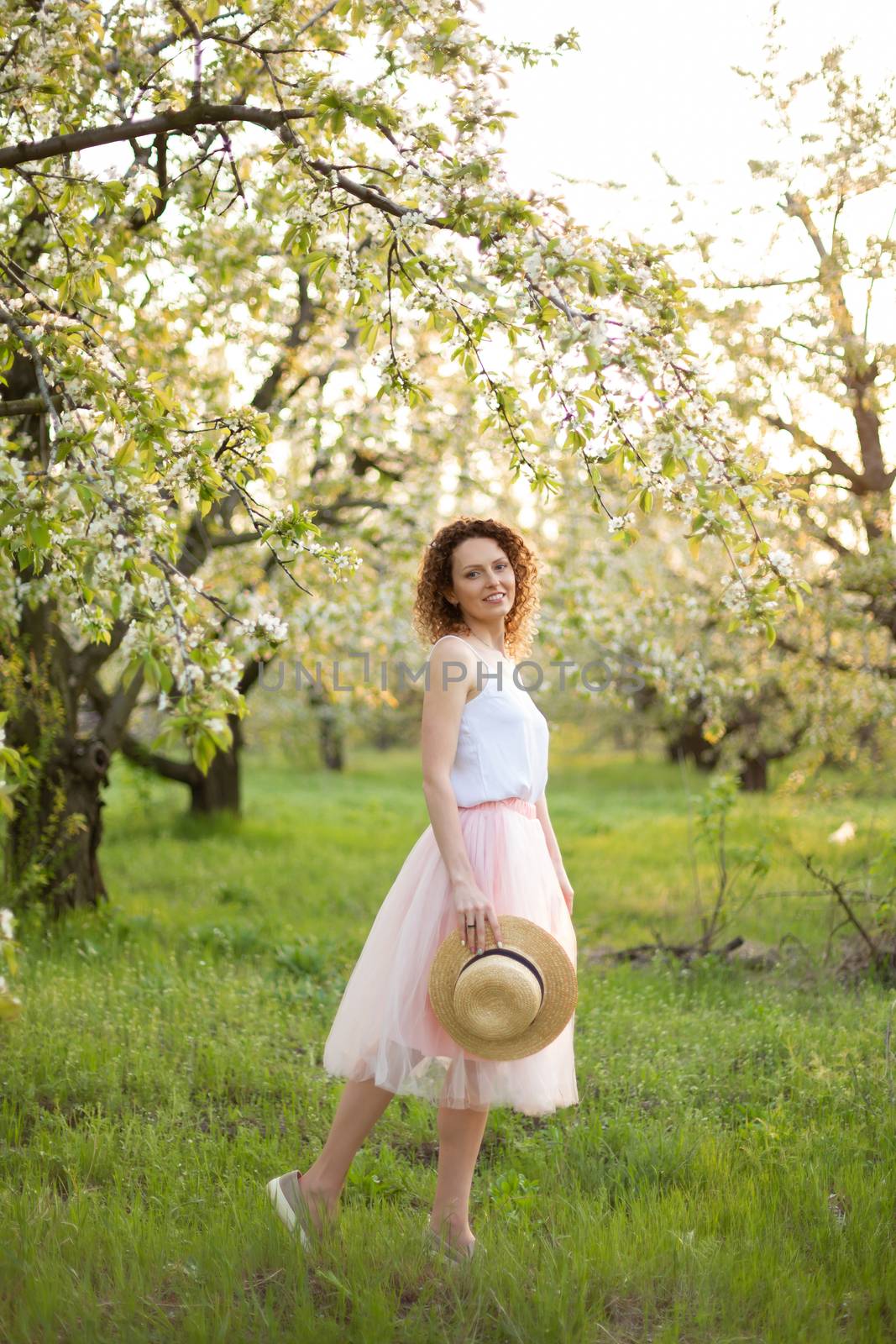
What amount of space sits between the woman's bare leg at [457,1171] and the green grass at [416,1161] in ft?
0.31

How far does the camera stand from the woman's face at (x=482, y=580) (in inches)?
135

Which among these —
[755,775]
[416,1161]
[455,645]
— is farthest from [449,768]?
[755,775]

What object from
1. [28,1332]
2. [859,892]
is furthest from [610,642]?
[28,1332]

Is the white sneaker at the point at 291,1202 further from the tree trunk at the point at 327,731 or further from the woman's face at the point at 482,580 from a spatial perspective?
the tree trunk at the point at 327,731

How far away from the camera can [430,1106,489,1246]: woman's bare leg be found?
3107 mm

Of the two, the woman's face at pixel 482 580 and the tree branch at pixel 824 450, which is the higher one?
the tree branch at pixel 824 450

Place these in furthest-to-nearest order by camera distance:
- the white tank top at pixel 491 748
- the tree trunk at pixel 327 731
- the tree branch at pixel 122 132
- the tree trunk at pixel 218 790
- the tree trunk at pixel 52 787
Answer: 1. the tree trunk at pixel 327 731
2. the tree trunk at pixel 218 790
3. the tree trunk at pixel 52 787
4. the tree branch at pixel 122 132
5. the white tank top at pixel 491 748

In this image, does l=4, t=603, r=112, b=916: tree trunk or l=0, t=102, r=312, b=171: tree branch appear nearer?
l=0, t=102, r=312, b=171: tree branch

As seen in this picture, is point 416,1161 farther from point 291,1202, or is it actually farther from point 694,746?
point 694,746

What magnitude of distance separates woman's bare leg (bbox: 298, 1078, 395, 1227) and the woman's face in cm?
141

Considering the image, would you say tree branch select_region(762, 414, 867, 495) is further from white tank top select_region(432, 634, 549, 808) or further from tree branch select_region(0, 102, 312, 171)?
white tank top select_region(432, 634, 549, 808)

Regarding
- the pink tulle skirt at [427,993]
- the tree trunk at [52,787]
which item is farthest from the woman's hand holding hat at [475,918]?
the tree trunk at [52,787]

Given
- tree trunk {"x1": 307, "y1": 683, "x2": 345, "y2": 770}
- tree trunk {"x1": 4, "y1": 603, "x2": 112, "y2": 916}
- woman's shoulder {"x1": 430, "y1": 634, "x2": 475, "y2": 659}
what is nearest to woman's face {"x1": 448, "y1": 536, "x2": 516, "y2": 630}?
woman's shoulder {"x1": 430, "y1": 634, "x2": 475, "y2": 659}

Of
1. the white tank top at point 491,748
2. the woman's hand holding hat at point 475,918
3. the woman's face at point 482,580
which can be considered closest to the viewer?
the woman's hand holding hat at point 475,918
